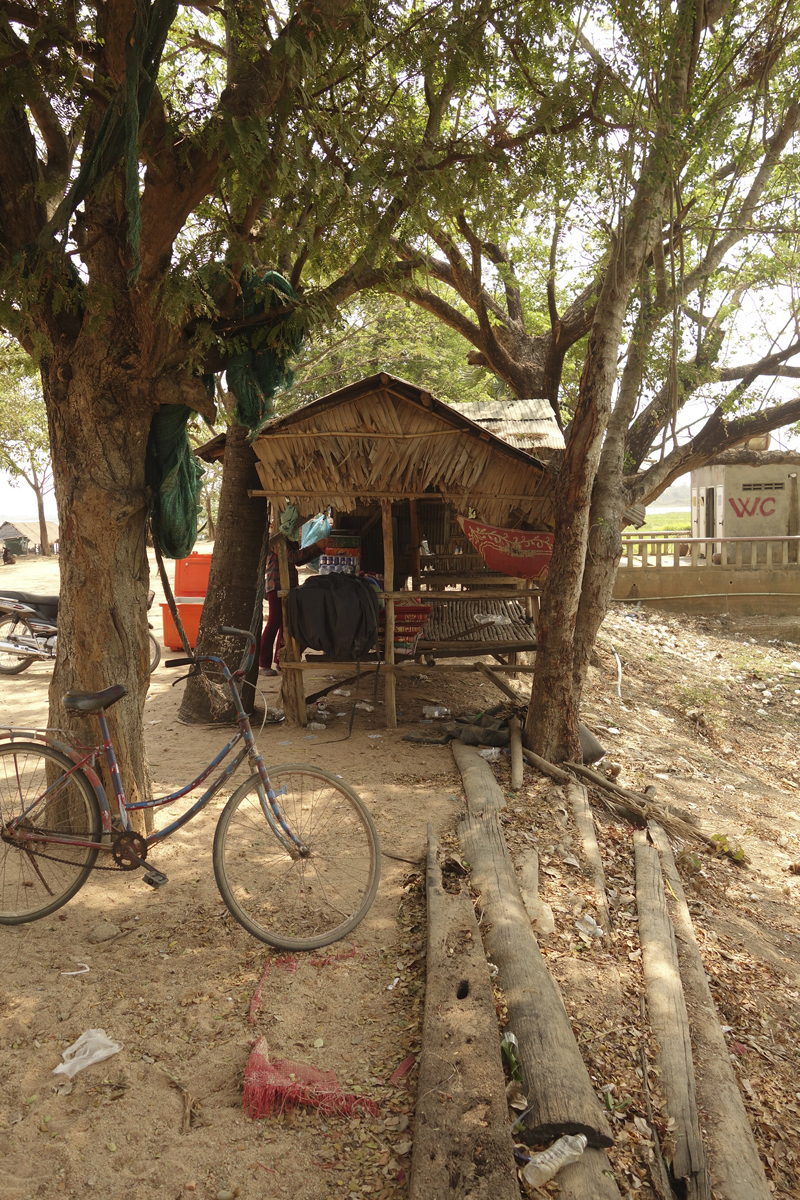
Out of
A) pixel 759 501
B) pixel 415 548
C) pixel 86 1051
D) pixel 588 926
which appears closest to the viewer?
pixel 86 1051

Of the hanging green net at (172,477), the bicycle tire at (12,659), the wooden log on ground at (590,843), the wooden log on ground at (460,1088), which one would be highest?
the hanging green net at (172,477)

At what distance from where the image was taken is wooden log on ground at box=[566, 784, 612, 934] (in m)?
3.93

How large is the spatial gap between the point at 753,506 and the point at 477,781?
14381mm

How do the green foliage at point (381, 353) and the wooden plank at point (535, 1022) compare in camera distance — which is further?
the green foliage at point (381, 353)

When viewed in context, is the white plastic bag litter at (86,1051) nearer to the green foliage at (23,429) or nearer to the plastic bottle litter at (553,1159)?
the plastic bottle litter at (553,1159)

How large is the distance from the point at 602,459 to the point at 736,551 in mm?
8454

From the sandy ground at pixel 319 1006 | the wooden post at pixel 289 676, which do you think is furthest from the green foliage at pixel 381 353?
the sandy ground at pixel 319 1006

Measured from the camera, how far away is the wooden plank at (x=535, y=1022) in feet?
7.38

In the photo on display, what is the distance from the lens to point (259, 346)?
4.24m

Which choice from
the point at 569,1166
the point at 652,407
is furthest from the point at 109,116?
the point at 652,407

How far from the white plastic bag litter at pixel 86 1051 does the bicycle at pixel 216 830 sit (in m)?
0.64

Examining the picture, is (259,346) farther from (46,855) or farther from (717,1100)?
(717,1100)

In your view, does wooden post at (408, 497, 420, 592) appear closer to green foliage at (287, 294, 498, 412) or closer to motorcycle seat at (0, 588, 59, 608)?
motorcycle seat at (0, 588, 59, 608)

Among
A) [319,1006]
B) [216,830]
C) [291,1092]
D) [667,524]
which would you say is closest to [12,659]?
[216,830]
